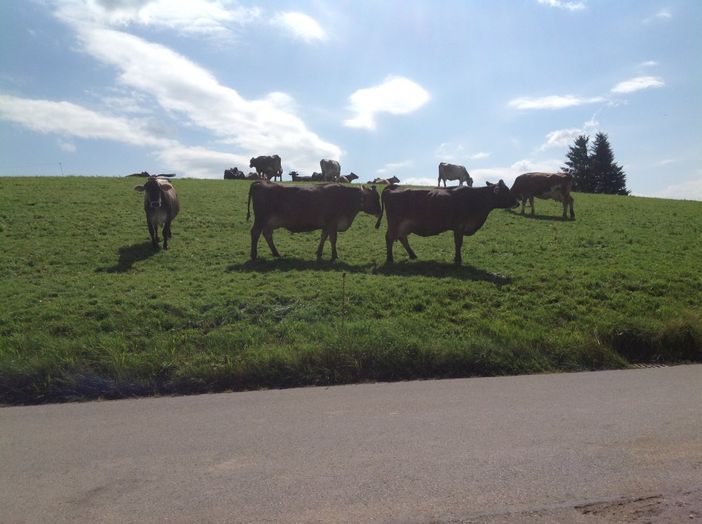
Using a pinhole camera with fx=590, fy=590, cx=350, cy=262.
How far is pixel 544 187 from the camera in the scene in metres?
26.7

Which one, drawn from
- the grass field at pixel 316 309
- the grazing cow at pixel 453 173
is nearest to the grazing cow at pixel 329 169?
the grazing cow at pixel 453 173

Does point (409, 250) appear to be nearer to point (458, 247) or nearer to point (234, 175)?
point (458, 247)

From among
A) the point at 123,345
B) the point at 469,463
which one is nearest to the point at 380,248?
the point at 123,345

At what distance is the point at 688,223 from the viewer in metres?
22.9

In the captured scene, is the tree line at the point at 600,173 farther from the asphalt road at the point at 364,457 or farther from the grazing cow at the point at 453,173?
the asphalt road at the point at 364,457

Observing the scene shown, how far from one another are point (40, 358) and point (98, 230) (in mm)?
12263

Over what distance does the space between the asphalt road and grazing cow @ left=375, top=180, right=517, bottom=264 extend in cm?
885

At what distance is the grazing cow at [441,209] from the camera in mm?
16016

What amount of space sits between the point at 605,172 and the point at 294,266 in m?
75.9

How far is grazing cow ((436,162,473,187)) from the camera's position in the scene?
148ft

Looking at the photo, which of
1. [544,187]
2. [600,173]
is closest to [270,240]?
[544,187]

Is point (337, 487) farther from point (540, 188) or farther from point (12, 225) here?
point (540, 188)

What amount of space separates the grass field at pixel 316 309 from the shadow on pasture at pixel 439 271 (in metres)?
0.08

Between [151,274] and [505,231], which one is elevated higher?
[505,231]
